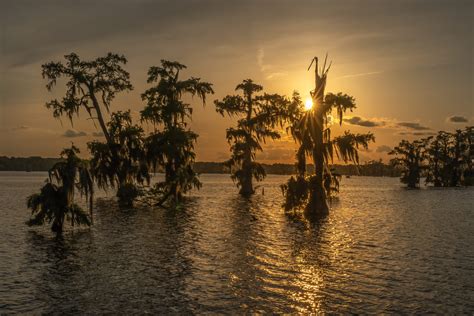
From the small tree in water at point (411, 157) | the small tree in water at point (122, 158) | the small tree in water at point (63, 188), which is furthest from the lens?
the small tree in water at point (411, 157)

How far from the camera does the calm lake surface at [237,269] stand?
45.0ft

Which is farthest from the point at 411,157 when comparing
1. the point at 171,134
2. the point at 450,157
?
the point at 171,134

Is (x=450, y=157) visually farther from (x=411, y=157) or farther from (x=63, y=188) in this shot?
(x=63, y=188)

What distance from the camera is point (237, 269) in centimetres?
1820

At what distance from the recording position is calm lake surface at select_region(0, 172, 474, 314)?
45.0 ft

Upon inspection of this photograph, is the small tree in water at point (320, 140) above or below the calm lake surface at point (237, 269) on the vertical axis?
above

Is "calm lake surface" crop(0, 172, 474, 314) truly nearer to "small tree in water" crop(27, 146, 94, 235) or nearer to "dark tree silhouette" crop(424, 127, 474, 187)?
"small tree in water" crop(27, 146, 94, 235)

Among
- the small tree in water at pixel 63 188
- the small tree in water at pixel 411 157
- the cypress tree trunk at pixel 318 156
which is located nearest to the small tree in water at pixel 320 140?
the cypress tree trunk at pixel 318 156

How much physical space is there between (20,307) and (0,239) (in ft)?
46.1

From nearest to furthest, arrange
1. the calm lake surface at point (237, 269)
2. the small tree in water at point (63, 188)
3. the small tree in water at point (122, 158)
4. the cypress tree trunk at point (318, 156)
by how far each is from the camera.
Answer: the calm lake surface at point (237, 269) < the small tree in water at point (63, 188) < the cypress tree trunk at point (318, 156) < the small tree in water at point (122, 158)

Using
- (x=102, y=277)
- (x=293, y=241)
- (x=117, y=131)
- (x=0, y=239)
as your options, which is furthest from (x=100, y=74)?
(x=102, y=277)

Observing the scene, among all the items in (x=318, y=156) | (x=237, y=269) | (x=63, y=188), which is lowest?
(x=237, y=269)

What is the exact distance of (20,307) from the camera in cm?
1334

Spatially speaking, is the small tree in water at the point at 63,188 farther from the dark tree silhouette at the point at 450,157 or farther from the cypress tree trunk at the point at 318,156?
the dark tree silhouette at the point at 450,157
